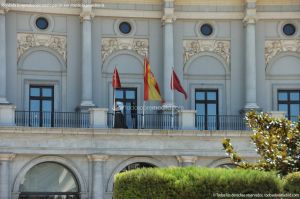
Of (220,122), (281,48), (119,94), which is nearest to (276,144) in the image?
(220,122)

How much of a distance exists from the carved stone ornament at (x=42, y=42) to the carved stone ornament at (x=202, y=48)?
6.34 meters

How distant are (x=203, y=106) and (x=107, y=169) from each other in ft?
24.6

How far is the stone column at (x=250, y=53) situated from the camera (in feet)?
185

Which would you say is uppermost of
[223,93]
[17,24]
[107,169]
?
[17,24]

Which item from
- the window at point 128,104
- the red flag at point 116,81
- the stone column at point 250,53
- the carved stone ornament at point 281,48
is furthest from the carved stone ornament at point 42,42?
the carved stone ornament at point 281,48

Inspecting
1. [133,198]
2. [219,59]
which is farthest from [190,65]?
[133,198]

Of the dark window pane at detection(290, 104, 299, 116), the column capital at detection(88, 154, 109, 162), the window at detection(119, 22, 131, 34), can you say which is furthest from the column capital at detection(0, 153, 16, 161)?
the dark window pane at detection(290, 104, 299, 116)

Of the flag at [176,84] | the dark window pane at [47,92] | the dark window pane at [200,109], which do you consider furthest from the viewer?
the dark window pane at [200,109]

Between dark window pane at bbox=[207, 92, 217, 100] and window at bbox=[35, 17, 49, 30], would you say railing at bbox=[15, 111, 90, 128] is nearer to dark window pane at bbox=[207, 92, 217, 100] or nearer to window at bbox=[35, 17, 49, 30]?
window at bbox=[35, 17, 49, 30]

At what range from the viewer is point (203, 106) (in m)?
57.1

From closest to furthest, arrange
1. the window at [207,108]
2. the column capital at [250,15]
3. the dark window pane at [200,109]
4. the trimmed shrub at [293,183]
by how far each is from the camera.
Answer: the trimmed shrub at [293,183]
the window at [207,108]
the dark window pane at [200,109]
the column capital at [250,15]

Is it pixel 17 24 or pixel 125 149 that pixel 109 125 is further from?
pixel 17 24

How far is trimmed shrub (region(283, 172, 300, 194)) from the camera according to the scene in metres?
33.8

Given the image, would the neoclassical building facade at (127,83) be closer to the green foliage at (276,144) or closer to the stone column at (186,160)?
the stone column at (186,160)
